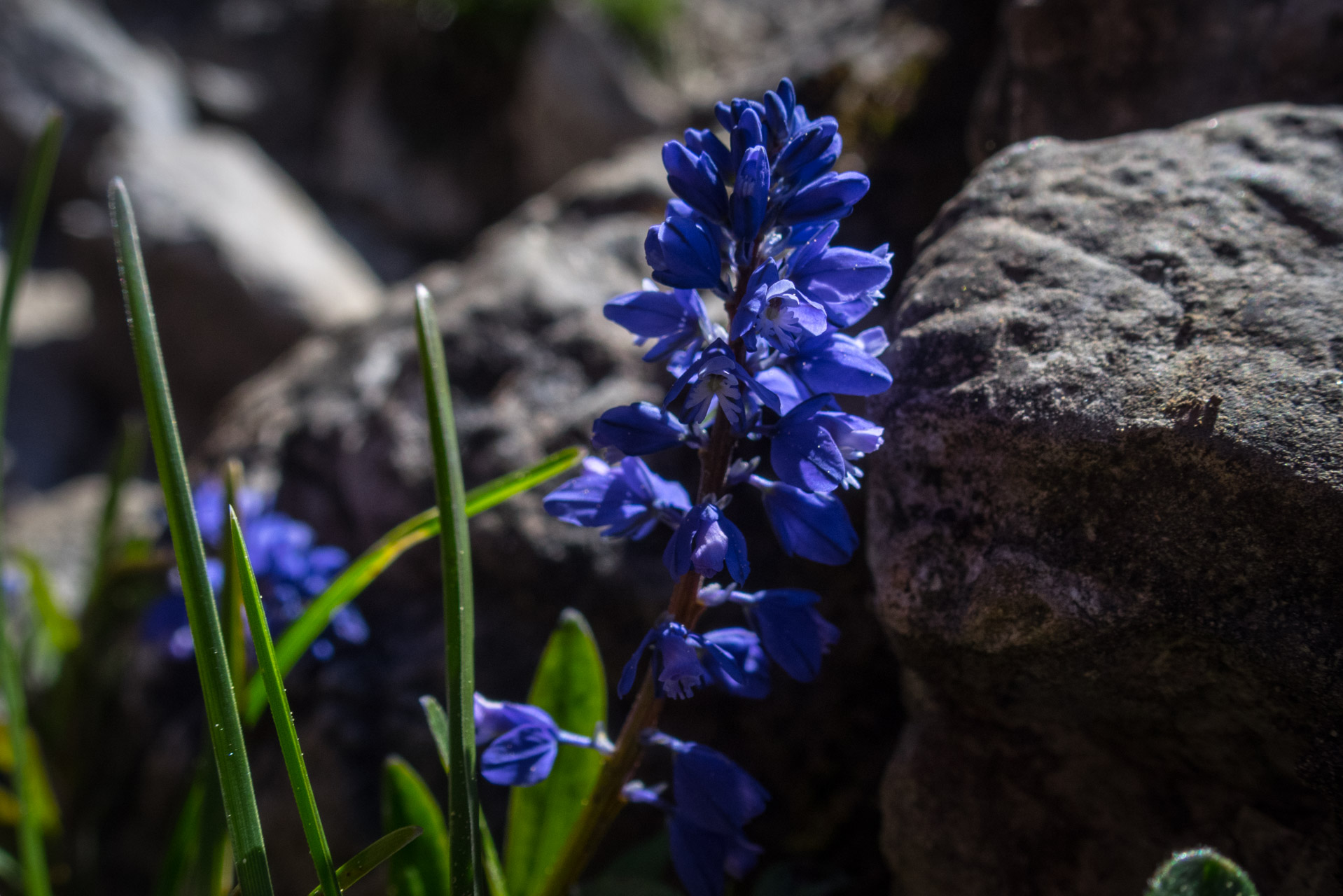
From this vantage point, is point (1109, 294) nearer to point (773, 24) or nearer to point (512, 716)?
point (512, 716)

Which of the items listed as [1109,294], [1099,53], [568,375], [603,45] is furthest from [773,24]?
[1109,294]

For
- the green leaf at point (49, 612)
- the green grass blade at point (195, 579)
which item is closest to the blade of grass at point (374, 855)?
the green grass blade at point (195, 579)

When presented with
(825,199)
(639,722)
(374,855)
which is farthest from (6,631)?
(825,199)

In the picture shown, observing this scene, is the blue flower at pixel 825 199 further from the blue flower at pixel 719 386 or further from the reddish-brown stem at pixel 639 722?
the blue flower at pixel 719 386

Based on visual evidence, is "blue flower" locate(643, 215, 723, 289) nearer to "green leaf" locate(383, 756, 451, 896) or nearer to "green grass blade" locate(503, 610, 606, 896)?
"green grass blade" locate(503, 610, 606, 896)

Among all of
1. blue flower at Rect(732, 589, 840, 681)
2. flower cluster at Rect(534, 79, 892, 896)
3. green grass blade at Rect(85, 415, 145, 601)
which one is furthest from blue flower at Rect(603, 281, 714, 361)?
green grass blade at Rect(85, 415, 145, 601)

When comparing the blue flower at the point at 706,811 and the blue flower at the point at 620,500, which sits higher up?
the blue flower at the point at 620,500
